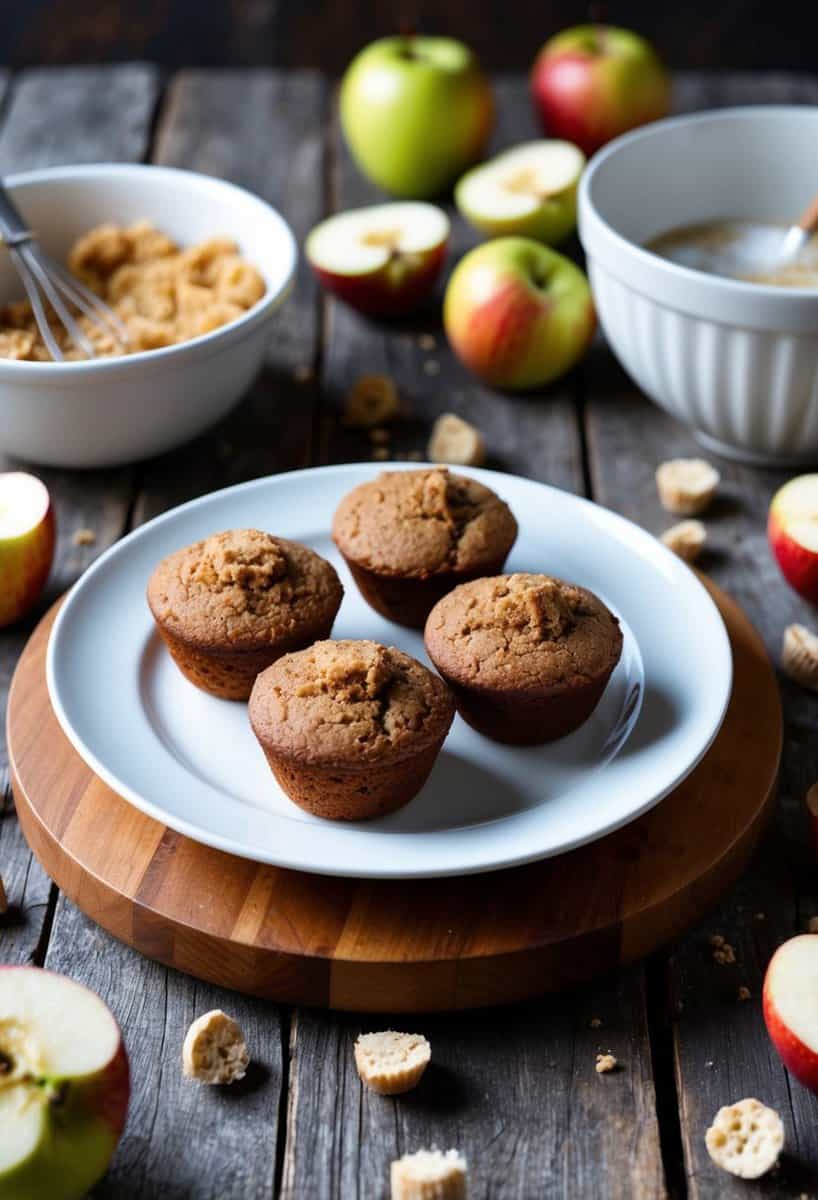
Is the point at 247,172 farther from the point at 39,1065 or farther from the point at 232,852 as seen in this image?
the point at 39,1065

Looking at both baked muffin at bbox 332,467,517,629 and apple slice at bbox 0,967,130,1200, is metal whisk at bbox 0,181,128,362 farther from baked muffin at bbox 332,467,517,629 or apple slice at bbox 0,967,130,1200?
apple slice at bbox 0,967,130,1200

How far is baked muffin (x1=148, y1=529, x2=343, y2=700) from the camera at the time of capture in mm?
1599

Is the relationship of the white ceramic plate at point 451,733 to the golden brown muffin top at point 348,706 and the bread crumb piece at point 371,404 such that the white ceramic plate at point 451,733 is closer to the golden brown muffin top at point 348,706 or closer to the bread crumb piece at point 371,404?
the golden brown muffin top at point 348,706

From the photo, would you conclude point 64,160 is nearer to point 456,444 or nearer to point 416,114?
point 416,114

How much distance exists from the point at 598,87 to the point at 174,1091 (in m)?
2.24

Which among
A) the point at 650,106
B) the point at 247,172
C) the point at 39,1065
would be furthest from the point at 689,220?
the point at 39,1065

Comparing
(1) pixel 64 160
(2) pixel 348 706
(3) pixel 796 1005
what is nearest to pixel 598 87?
(1) pixel 64 160


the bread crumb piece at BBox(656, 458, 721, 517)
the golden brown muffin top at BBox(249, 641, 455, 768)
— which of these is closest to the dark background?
the bread crumb piece at BBox(656, 458, 721, 517)

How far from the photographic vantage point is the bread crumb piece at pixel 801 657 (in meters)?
1.80

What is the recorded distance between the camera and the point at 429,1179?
1.18 metres

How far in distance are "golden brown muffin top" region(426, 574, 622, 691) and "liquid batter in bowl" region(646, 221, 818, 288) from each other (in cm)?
87

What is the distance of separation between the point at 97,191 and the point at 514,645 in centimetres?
135

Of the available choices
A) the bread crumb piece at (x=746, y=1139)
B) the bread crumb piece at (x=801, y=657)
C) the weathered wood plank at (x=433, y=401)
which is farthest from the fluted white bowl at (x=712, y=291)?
the bread crumb piece at (x=746, y=1139)

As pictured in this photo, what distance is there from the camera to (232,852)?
4.56ft
